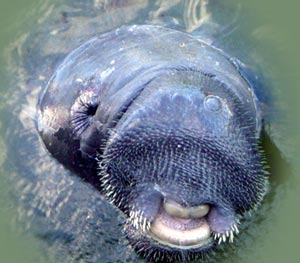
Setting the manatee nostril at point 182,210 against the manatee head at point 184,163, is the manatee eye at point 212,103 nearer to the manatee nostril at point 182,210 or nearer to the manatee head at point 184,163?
the manatee head at point 184,163

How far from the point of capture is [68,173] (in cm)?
502

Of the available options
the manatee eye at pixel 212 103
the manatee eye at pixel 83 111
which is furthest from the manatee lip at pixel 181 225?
the manatee eye at pixel 83 111

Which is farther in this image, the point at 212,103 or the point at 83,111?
the point at 83,111

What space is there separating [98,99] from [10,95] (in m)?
1.46

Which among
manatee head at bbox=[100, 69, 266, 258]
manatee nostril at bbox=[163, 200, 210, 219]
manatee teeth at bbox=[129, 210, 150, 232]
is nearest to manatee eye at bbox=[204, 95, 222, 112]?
manatee head at bbox=[100, 69, 266, 258]

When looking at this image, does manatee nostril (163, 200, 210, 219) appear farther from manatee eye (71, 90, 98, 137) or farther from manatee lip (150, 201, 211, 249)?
manatee eye (71, 90, 98, 137)

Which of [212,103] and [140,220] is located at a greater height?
[212,103]

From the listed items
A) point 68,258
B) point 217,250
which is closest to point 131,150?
point 217,250

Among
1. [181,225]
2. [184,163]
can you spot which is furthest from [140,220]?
[184,163]

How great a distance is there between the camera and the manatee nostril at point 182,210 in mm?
3848

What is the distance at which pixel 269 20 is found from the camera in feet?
18.2

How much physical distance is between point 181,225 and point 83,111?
106cm

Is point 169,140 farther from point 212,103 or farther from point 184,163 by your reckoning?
point 212,103

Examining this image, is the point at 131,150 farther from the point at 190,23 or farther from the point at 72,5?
the point at 72,5
